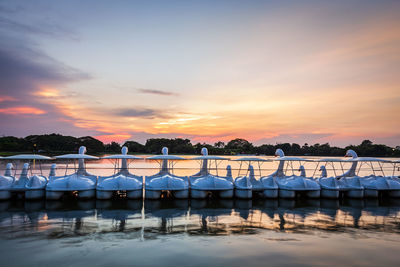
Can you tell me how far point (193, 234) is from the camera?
16.6 m

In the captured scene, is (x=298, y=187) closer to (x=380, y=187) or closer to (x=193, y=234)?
(x=380, y=187)

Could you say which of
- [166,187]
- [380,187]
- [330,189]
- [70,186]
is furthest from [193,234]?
[380,187]

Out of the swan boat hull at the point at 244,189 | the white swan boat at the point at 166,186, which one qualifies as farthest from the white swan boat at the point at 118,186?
the swan boat hull at the point at 244,189

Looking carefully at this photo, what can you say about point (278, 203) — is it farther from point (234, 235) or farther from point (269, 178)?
point (234, 235)

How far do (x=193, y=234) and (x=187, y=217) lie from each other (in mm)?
4114

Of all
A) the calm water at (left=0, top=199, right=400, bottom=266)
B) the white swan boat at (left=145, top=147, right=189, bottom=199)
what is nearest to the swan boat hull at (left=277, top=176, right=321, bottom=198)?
the calm water at (left=0, top=199, right=400, bottom=266)

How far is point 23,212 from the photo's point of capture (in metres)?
21.1

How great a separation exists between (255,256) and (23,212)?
16.9 m

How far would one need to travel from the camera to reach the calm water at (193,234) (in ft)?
42.9

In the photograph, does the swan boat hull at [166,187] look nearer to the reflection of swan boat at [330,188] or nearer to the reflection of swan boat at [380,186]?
the reflection of swan boat at [330,188]

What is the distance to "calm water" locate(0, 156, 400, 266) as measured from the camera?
13.1m

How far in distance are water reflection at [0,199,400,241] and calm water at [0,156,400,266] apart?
59 millimetres

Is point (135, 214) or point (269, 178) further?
point (269, 178)

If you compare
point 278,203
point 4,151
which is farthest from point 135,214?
point 4,151
